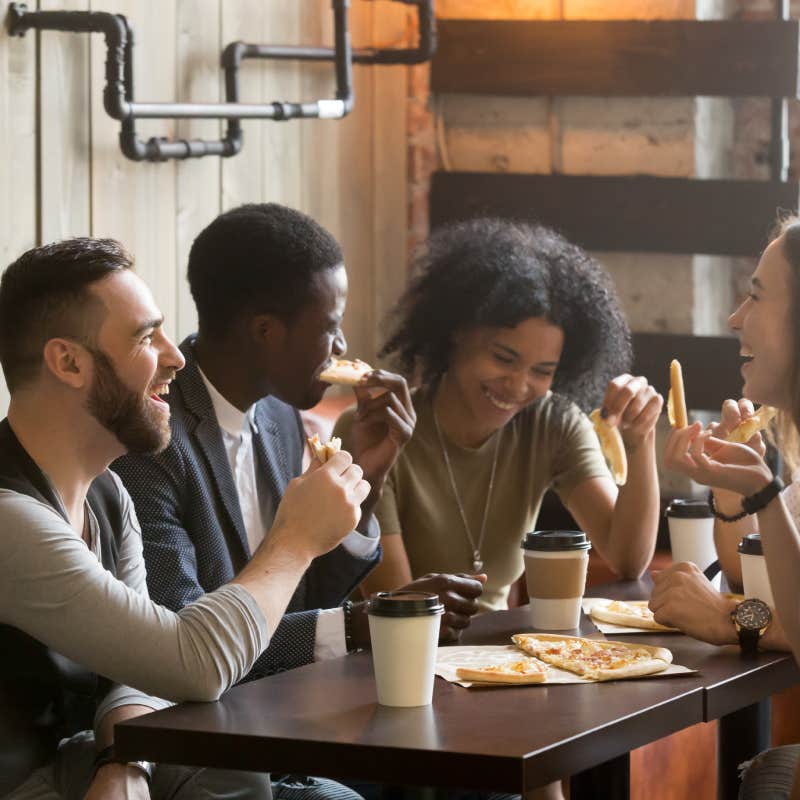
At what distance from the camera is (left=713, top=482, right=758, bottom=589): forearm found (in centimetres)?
275

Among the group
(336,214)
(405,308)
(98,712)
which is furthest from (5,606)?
(336,214)

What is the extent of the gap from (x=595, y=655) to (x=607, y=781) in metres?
0.19

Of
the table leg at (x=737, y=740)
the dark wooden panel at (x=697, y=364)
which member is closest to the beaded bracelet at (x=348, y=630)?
the table leg at (x=737, y=740)

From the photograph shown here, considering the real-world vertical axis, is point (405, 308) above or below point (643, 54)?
below

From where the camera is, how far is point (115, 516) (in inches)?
87.3

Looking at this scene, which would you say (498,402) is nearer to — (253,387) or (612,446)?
(612,446)

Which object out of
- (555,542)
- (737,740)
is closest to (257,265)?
(555,542)

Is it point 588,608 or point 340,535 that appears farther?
point 588,608

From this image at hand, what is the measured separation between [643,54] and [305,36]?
883 millimetres

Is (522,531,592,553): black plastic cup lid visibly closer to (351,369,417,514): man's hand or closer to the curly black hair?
(351,369,417,514): man's hand

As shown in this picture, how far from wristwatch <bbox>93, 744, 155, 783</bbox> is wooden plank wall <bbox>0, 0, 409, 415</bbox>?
1.12 metres

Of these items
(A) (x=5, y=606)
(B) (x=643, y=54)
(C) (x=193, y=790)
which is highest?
(B) (x=643, y=54)

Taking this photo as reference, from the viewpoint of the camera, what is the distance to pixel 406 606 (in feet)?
6.24

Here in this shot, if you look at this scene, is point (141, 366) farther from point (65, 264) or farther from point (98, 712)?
point (98, 712)
